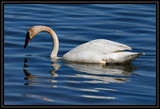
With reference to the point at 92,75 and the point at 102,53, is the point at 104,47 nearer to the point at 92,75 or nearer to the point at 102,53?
the point at 102,53

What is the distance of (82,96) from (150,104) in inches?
51.3

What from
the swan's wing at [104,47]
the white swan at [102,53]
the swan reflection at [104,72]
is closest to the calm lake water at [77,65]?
the swan reflection at [104,72]

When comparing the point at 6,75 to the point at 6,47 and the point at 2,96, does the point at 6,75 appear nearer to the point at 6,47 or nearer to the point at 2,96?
the point at 2,96

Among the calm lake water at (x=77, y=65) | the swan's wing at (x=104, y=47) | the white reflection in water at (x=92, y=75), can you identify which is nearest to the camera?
the calm lake water at (x=77, y=65)

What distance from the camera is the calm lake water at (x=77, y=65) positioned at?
7.47 meters

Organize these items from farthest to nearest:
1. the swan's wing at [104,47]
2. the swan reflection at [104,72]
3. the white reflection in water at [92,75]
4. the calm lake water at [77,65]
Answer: the swan's wing at [104,47]
the swan reflection at [104,72]
the white reflection in water at [92,75]
the calm lake water at [77,65]

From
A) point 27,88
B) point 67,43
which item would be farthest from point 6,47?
point 27,88

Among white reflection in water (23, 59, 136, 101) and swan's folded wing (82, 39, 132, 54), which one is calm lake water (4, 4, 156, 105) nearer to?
white reflection in water (23, 59, 136, 101)

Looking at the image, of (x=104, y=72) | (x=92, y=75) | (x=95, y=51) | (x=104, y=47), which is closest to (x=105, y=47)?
(x=104, y=47)

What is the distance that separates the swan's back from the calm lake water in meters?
0.21

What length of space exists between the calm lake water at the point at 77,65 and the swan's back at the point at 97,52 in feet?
0.67

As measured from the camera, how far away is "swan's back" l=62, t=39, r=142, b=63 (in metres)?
9.52

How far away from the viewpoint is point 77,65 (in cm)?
972

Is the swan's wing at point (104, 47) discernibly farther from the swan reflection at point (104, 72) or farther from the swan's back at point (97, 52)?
the swan reflection at point (104, 72)
